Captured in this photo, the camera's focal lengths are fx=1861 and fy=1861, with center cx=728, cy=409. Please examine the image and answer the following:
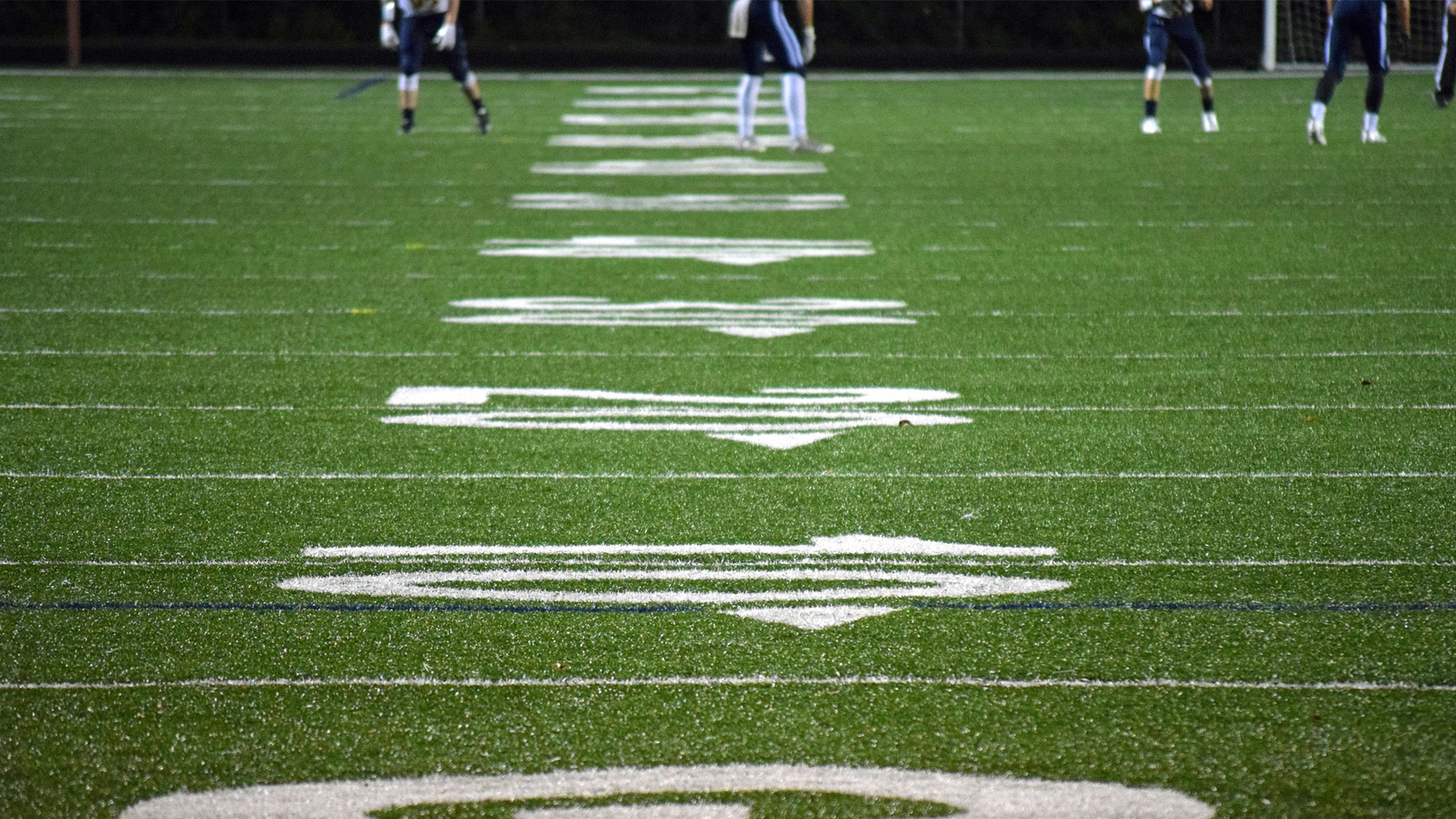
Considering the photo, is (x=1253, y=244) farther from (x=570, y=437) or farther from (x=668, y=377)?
(x=570, y=437)

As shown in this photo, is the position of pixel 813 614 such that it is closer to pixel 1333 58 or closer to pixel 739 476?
pixel 739 476

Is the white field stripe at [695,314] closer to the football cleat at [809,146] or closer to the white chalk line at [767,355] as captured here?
the white chalk line at [767,355]

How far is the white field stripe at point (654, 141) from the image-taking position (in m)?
16.0

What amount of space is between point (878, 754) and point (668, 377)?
3567 millimetres

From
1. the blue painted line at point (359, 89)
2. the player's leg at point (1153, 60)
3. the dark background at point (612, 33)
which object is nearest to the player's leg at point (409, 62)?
the blue painted line at point (359, 89)

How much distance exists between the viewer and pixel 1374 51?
13891mm

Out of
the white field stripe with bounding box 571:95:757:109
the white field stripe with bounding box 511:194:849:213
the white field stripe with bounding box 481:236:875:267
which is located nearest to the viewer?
the white field stripe with bounding box 481:236:875:267

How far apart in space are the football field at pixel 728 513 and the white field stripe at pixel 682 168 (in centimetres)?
239

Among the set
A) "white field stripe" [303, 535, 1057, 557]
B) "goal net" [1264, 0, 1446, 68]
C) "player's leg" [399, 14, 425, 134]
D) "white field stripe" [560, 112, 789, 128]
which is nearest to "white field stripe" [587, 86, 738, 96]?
"white field stripe" [560, 112, 789, 128]


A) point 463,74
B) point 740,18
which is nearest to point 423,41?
point 463,74

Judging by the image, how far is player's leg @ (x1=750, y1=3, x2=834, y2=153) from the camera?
14211 mm

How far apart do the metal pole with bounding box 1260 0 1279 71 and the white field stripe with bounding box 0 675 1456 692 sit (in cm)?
2164

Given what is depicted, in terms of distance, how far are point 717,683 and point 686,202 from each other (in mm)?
8727

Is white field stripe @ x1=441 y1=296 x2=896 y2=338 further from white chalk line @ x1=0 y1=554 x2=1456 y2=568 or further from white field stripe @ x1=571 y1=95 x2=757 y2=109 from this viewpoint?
white field stripe @ x1=571 y1=95 x2=757 y2=109
